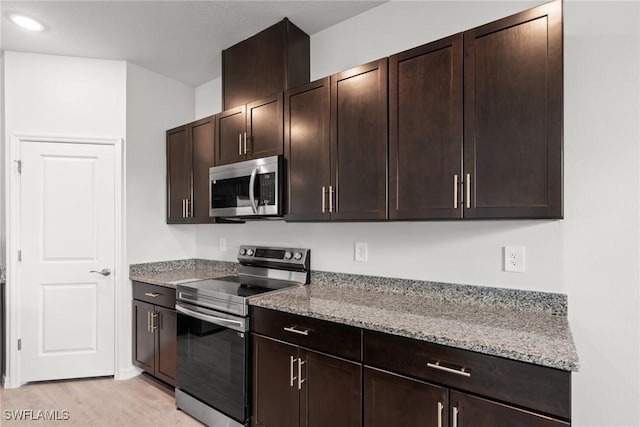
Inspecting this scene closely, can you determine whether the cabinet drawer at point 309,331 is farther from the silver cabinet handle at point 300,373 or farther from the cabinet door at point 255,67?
the cabinet door at point 255,67

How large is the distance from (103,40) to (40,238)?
171 centimetres

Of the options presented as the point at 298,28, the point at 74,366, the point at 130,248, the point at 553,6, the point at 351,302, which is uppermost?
the point at 298,28

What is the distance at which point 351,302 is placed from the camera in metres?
1.97

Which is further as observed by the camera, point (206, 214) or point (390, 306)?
point (206, 214)

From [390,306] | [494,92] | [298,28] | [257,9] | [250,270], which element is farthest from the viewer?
[250,270]

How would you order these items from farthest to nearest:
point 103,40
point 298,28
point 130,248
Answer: point 130,248 < point 103,40 < point 298,28

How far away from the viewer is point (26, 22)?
2463 mm

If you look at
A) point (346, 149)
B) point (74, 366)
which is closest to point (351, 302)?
point (346, 149)

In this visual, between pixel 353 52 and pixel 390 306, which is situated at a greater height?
pixel 353 52

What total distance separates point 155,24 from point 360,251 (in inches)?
86.7

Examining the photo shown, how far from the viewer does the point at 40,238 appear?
115 inches

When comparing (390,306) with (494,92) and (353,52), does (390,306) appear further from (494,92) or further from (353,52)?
(353,52)

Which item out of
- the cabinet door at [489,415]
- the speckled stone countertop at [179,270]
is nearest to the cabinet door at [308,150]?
the cabinet door at [489,415]

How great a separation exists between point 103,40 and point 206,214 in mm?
1575
